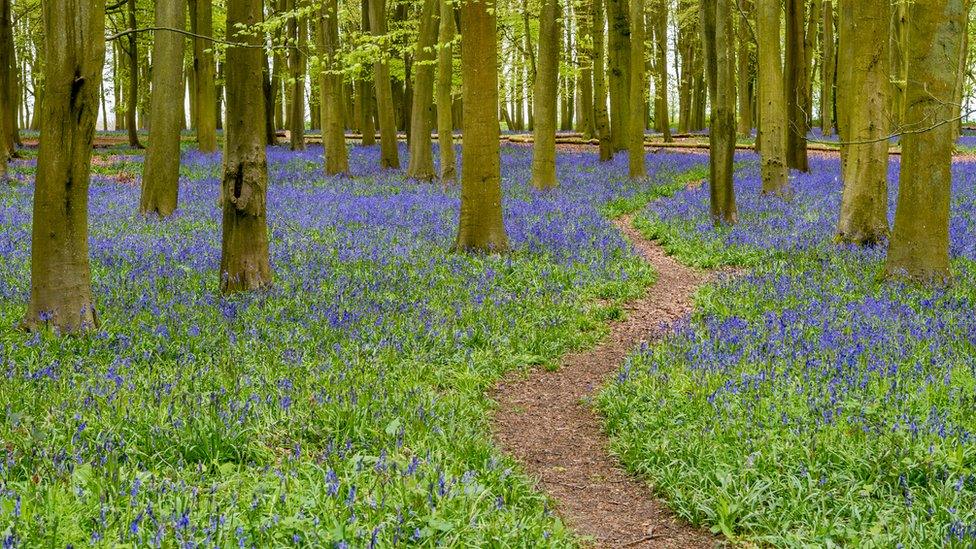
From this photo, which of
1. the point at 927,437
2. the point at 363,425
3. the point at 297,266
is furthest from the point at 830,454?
the point at 297,266

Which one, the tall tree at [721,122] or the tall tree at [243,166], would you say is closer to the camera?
the tall tree at [243,166]

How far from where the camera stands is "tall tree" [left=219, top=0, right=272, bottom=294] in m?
8.96

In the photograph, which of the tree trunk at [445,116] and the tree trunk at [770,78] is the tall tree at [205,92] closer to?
the tree trunk at [445,116]

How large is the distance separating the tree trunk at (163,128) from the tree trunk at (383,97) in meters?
6.22

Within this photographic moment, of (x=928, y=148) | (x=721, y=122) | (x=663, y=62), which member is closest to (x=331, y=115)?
(x=721, y=122)

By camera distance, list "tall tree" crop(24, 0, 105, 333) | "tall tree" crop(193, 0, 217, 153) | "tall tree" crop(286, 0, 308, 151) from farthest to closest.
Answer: "tall tree" crop(286, 0, 308, 151), "tall tree" crop(193, 0, 217, 153), "tall tree" crop(24, 0, 105, 333)

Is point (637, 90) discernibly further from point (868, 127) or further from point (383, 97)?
point (868, 127)

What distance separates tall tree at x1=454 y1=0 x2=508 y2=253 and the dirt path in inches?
129

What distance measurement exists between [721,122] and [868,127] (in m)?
2.96

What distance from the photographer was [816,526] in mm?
4340

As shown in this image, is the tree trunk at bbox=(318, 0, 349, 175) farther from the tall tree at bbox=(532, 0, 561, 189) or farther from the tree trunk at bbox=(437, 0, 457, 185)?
the tall tree at bbox=(532, 0, 561, 189)

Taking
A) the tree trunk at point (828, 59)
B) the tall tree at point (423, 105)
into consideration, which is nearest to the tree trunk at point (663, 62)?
the tree trunk at point (828, 59)

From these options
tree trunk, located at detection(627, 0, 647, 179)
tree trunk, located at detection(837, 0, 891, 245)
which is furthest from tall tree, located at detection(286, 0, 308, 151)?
tree trunk, located at detection(837, 0, 891, 245)

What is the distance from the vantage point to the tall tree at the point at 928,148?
9.53 meters
